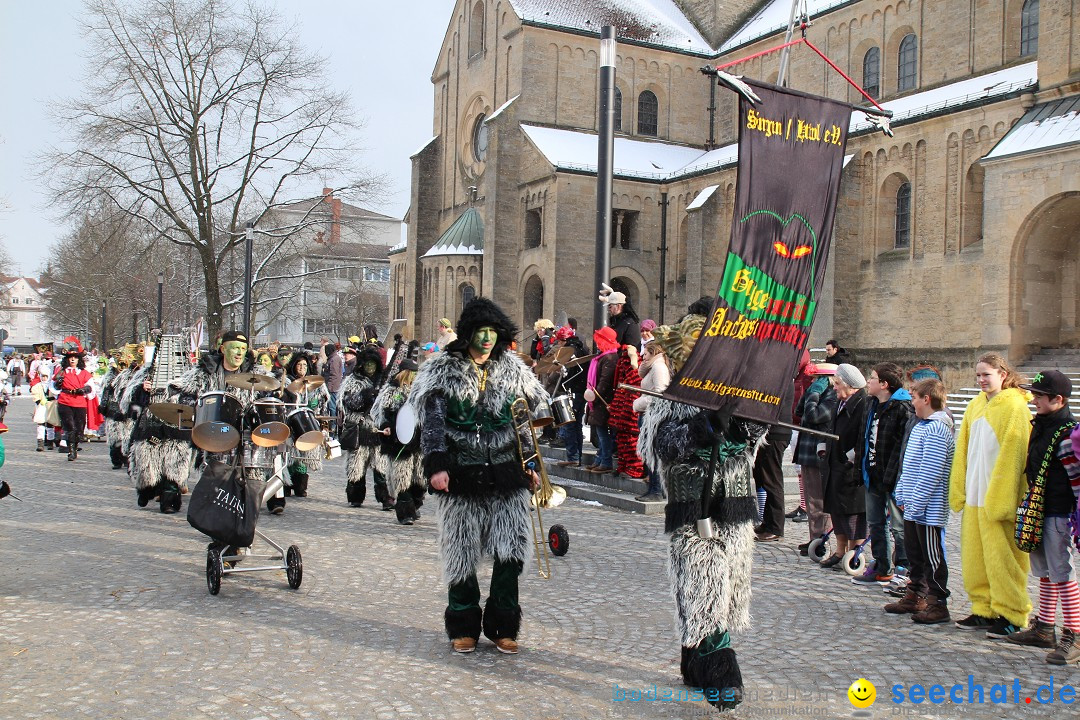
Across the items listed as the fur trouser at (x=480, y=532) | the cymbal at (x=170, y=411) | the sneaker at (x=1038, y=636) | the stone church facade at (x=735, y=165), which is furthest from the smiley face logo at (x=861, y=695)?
the stone church facade at (x=735, y=165)

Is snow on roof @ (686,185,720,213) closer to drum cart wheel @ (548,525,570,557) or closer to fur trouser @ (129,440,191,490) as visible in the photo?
fur trouser @ (129,440,191,490)

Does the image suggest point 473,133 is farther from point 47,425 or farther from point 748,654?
point 748,654

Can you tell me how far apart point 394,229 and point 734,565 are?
315ft

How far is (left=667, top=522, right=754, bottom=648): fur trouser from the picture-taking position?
4.73m

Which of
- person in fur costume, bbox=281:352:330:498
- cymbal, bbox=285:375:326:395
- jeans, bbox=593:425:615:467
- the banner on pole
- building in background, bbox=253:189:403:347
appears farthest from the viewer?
building in background, bbox=253:189:403:347

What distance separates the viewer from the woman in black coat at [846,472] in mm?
7781

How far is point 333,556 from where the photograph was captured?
27.4ft

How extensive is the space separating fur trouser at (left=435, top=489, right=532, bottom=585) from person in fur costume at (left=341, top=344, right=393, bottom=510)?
17.9 feet

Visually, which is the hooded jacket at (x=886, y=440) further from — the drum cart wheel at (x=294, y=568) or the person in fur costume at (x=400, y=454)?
the person in fur costume at (x=400, y=454)

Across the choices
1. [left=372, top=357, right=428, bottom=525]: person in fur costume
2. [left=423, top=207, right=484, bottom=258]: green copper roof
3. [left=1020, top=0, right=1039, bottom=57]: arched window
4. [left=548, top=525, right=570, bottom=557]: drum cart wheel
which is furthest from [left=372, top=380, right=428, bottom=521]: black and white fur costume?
[left=423, top=207, right=484, bottom=258]: green copper roof

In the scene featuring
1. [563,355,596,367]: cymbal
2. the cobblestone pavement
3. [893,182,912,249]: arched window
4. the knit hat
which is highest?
[893,182,912,249]: arched window

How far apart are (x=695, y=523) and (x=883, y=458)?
305cm

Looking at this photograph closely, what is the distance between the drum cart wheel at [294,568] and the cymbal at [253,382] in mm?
1358

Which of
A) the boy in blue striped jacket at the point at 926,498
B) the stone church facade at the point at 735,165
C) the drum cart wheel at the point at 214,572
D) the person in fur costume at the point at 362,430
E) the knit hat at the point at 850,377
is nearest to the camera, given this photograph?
the boy in blue striped jacket at the point at 926,498
